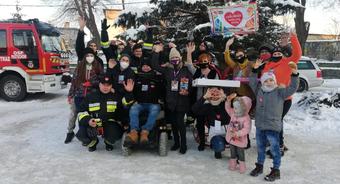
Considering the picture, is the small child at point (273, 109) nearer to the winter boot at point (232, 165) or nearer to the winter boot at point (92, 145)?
the winter boot at point (232, 165)

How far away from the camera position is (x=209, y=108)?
616cm

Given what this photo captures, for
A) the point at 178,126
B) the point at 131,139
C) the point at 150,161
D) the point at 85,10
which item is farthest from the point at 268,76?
the point at 85,10

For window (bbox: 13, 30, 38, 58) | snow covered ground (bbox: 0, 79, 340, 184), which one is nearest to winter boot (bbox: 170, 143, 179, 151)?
snow covered ground (bbox: 0, 79, 340, 184)

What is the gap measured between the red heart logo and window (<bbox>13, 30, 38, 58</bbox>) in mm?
7552

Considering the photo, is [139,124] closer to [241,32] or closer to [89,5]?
[241,32]

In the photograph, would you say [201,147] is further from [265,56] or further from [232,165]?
[265,56]

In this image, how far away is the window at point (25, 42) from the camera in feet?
40.5

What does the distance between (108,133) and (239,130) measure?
221 cm

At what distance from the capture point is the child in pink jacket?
217 inches

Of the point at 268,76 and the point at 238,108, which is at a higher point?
the point at 268,76

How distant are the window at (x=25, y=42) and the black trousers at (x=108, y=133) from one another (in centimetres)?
696

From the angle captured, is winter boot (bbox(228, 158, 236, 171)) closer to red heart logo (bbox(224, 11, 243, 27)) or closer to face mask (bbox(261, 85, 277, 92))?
face mask (bbox(261, 85, 277, 92))

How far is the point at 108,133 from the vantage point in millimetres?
6340

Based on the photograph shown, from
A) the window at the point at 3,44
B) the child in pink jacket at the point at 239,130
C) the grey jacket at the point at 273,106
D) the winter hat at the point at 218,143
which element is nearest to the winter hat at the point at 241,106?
the child in pink jacket at the point at 239,130
